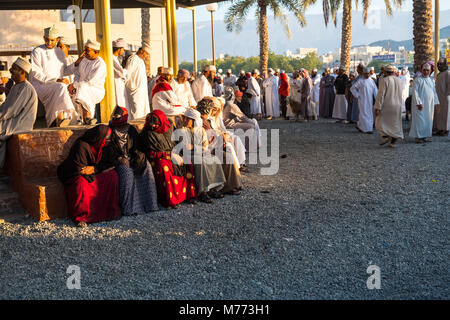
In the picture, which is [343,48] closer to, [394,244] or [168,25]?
[168,25]

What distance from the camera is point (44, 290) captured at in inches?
143

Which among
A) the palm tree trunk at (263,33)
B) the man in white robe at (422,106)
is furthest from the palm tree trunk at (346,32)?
the man in white robe at (422,106)

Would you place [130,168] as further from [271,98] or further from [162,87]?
[271,98]

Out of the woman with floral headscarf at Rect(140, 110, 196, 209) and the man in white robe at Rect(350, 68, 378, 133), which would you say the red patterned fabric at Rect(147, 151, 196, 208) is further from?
the man in white robe at Rect(350, 68, 378, 133)

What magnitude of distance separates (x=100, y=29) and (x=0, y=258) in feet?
11.5

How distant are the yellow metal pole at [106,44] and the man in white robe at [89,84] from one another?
17 centimetres

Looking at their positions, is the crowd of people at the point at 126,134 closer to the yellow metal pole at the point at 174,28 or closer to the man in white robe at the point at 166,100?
the man in white robe at the point at 166,100

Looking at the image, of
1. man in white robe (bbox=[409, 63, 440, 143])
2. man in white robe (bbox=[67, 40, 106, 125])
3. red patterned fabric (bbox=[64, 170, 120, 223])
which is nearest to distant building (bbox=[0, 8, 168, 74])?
man in white robe (bbox=[409, 63, 440, 143])

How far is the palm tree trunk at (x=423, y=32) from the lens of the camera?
13.8 meters

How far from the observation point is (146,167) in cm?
571

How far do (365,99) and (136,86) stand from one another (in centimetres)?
614

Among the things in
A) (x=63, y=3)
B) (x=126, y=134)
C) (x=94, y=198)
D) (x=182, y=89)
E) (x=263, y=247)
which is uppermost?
(x=63, y=3)

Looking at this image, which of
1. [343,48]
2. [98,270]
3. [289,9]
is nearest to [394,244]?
[98,270]

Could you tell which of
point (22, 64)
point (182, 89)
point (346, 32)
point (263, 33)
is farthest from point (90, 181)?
point (263, 33)
